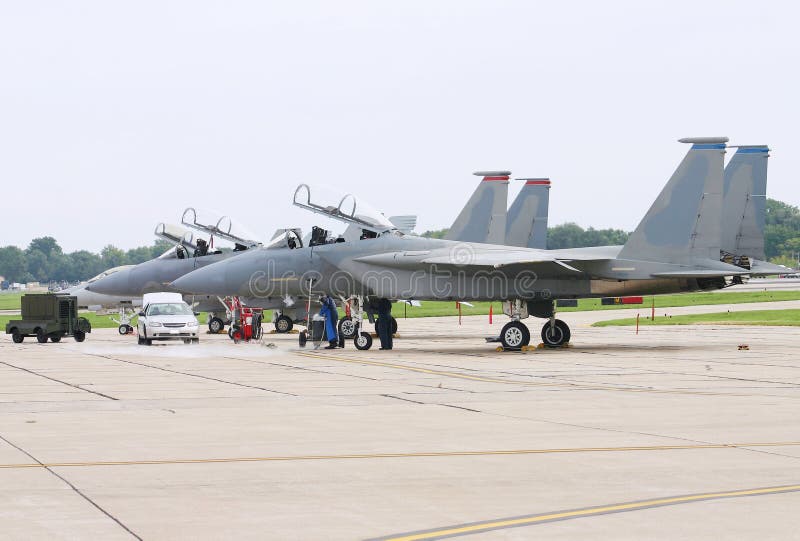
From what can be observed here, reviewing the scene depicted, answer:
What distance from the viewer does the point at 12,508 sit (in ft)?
26.8

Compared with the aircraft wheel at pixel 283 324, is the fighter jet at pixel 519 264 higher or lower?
higher

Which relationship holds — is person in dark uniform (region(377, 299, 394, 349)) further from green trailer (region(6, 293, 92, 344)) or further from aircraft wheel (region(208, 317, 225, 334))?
aircraft wheel (region(208, 317, 225, 334))

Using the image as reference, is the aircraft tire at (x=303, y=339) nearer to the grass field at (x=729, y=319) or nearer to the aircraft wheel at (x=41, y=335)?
the aircraft wheel at (x=41, y=335)

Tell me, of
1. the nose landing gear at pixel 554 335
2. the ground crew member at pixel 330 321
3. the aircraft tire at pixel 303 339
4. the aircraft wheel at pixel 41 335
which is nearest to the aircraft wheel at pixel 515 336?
the nose landing gear at pixel 554 335

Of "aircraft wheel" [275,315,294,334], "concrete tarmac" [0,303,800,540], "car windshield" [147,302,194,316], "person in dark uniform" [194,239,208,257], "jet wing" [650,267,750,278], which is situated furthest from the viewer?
"aircraft wheel" [275,315,294,334]

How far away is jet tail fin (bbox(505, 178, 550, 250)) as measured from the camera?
37375mm

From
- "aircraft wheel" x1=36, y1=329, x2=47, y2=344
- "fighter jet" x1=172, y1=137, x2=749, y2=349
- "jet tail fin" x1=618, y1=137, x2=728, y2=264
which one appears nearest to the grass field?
"fighter jet" x1=172, y1=137, x2=749, y2=349

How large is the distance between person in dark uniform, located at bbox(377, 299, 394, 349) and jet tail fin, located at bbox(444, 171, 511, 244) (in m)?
6.03

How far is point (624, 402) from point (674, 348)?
1419 centimetres

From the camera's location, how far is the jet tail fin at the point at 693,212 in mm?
27469

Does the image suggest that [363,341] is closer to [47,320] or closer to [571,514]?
[47,320]

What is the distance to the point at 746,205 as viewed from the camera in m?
31.0

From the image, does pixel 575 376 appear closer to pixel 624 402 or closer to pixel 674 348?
pixel 624 402

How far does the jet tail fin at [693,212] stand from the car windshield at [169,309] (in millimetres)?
14454
